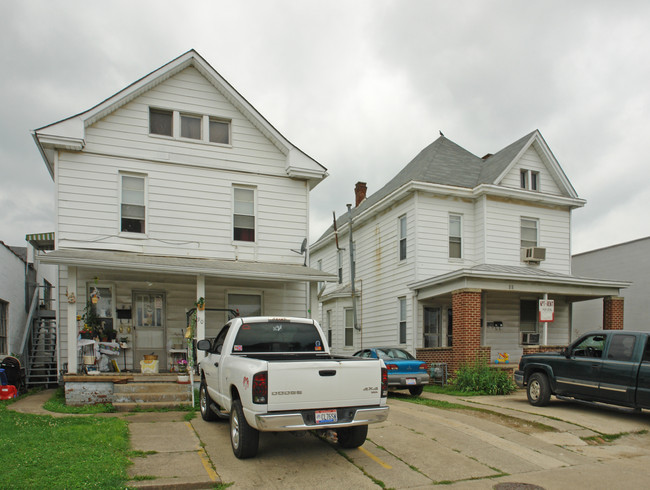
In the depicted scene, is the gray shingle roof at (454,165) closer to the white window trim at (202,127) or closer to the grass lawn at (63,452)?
the white window trim at (202,127)

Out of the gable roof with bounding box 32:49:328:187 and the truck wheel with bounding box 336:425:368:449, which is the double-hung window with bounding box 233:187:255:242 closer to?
the gable roof with bounding box 32:49:328:187

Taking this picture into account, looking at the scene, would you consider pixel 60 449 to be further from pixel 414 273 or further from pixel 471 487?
pixel 414 273

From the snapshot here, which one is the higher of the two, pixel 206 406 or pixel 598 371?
pixel 598 371

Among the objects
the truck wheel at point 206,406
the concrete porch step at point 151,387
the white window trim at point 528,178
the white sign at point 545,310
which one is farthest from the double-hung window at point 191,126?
the white window trim at point 528,178

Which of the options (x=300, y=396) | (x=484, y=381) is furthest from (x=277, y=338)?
(x=484, y=381)

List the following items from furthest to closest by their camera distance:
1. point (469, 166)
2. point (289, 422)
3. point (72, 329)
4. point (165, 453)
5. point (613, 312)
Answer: point (469, 166), point (613, 312), point (72, 329), point (165, 453), point (289, 422)

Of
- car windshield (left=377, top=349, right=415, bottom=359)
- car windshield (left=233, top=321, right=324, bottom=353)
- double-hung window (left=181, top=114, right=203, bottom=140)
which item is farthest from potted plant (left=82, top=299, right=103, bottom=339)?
car windshield (left=377, top=349, right=415, bottom=359)

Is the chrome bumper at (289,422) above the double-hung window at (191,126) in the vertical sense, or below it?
below

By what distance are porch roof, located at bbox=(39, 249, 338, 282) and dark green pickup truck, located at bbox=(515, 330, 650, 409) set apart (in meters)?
5.74

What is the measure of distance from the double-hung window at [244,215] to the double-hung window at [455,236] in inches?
302

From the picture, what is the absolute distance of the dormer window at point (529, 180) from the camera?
Answer: 789 inches

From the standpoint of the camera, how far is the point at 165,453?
23.7 feet

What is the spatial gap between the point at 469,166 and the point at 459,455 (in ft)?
50.9

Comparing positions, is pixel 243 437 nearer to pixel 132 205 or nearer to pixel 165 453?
pixel 165 453
